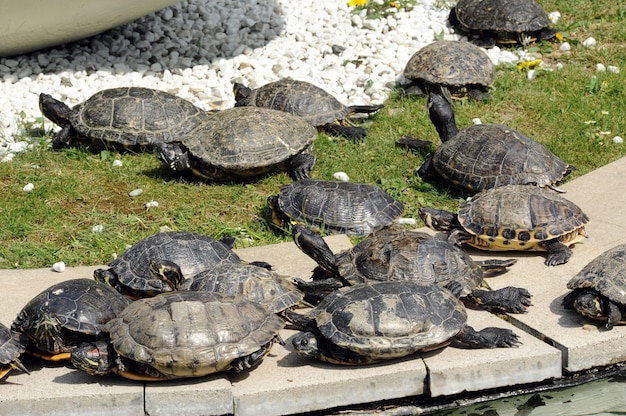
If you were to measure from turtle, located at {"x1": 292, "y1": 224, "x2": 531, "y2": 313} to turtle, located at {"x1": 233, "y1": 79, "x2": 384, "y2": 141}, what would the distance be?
3.09m

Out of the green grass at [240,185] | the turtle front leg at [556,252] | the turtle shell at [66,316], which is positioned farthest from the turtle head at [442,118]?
the turtle shell at [66,316]

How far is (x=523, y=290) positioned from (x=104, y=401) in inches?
114

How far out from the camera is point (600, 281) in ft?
17.8

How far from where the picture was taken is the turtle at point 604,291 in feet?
17.5

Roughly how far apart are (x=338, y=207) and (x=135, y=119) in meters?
2.83

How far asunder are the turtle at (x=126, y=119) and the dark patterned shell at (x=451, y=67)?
2.73m

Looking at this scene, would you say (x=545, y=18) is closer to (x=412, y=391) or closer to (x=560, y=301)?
(x=560, y=301)

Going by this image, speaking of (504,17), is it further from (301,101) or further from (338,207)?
(338,207)

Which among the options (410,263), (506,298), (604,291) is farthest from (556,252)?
(410,263)

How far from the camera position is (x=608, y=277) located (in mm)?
5438

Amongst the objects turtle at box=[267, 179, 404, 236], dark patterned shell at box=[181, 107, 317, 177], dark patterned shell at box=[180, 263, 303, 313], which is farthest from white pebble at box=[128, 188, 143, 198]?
dark patterned shell at box=[180, 263, 303, 313]

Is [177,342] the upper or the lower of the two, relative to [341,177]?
upper

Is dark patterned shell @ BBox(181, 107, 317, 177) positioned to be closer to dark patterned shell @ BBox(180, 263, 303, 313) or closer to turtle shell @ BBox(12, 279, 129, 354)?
Answer: dark patterned shell @ BBox(180, 263, 303, 313)

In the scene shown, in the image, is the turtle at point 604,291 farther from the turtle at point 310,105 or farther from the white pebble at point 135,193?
the white pebble at point 135,193
